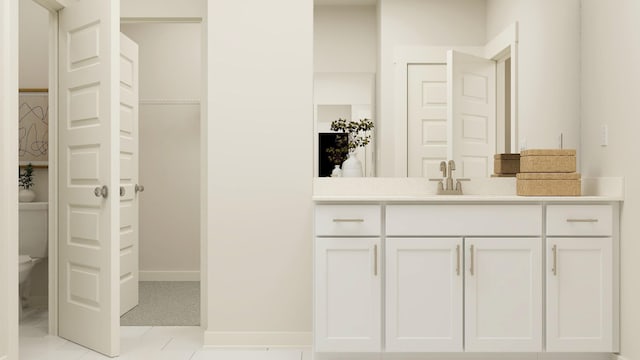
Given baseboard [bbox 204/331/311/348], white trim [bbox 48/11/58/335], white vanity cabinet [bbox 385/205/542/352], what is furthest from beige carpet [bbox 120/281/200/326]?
white vanity cabinet [bbox 385/205/542/352]

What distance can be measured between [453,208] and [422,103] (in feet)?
2.28

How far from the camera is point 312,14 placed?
2994 mm

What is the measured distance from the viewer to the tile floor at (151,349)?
9.34 ft

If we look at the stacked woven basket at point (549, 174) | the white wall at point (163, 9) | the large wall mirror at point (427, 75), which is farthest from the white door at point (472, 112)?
the white wall at point (163, 9)

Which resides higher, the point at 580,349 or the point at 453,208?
the point at 453,208

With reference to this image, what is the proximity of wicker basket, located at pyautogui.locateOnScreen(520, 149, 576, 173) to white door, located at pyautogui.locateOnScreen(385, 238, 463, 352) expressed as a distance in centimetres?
58

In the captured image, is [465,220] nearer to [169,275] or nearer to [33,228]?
[33,228]

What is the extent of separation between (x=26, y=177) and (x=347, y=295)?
8.62ft

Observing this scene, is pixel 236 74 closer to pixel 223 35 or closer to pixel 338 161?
pixel 223 35

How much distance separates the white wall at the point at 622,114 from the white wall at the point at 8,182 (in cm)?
283

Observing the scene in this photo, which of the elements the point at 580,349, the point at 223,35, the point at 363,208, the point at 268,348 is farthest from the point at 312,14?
the point at 580,349

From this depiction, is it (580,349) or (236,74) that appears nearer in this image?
(580,349)

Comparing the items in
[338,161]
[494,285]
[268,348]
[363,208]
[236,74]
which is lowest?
[268,348]

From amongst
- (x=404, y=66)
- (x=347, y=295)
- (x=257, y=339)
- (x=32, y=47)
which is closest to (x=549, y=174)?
(x=404, y=66)
